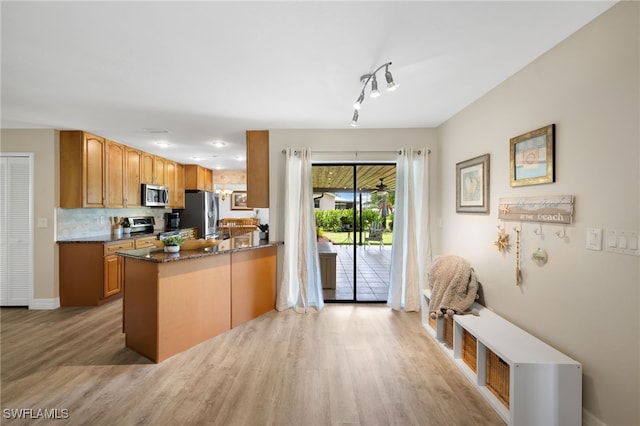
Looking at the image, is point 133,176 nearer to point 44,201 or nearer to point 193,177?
point 44,201

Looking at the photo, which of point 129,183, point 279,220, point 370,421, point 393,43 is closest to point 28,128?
point 129,183

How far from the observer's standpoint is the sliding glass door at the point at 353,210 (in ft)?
12.5

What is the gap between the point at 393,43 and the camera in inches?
66.0

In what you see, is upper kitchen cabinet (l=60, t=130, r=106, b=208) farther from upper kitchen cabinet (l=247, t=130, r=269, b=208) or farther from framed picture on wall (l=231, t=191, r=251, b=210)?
framed picture on wall (l=231, t=191, r=251, b=210)

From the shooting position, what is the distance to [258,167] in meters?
3.55

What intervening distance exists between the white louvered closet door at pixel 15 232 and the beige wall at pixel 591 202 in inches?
226

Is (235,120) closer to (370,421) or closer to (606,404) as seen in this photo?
(370,421)

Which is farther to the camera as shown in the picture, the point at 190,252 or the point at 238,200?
the point at 238,200

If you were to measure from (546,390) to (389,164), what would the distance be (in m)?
2.85

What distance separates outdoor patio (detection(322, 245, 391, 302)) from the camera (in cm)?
384

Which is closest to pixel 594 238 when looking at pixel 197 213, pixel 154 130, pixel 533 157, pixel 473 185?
pixel 533 157

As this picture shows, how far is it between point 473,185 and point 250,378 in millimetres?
2807

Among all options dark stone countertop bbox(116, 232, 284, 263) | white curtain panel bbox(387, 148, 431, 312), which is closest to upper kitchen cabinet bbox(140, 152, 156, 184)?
dark stone countertop bbox(116, 232, 284, 263)

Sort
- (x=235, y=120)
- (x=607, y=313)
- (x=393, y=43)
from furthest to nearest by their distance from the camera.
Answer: (x=235, y=120)
(x=393, y=43)
(x=607, y=313)
